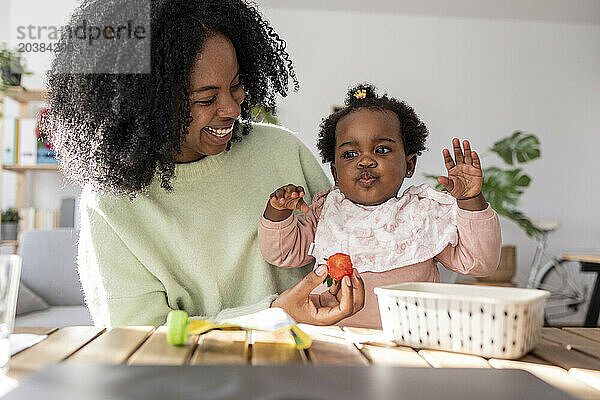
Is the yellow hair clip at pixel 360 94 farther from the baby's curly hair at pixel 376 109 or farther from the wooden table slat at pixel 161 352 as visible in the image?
the wooden table slat at pixel 161 352

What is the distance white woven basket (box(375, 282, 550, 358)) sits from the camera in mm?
640

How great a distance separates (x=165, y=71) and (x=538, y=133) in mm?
4538

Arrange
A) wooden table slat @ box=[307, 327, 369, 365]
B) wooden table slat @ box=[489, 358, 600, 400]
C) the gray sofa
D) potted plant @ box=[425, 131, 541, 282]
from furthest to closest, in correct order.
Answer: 1. potted plant @ box=[425, 131, 541, 282]
2. the gray sofa
3. wooden table slat @ box=[307, 327, 369, 365]
4. wooden table slat @ box=[489, 358, 600, 400]

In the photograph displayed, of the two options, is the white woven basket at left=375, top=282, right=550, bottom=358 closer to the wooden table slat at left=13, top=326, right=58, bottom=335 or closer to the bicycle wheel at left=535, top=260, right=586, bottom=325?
the wooden table slat at left=13, top=326, right=58, bottom=335

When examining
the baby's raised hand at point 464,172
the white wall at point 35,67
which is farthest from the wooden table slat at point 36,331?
the white wall at point 35,67

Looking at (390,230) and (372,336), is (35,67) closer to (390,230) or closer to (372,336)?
Answer: (390,230)

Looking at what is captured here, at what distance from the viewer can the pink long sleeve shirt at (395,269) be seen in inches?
41.5

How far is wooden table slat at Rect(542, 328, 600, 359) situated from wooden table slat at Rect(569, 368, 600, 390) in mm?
82

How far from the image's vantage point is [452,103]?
4.93 metres

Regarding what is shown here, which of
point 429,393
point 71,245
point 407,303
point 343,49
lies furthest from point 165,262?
point 343,49

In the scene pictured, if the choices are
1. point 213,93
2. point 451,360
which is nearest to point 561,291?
point 213,93

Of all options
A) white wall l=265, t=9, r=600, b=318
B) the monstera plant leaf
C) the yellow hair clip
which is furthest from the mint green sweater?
white wall l=265, t=9, r=600, b=318

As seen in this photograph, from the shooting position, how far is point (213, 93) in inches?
44.6

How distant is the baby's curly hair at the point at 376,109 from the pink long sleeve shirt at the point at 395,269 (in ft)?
0.44
